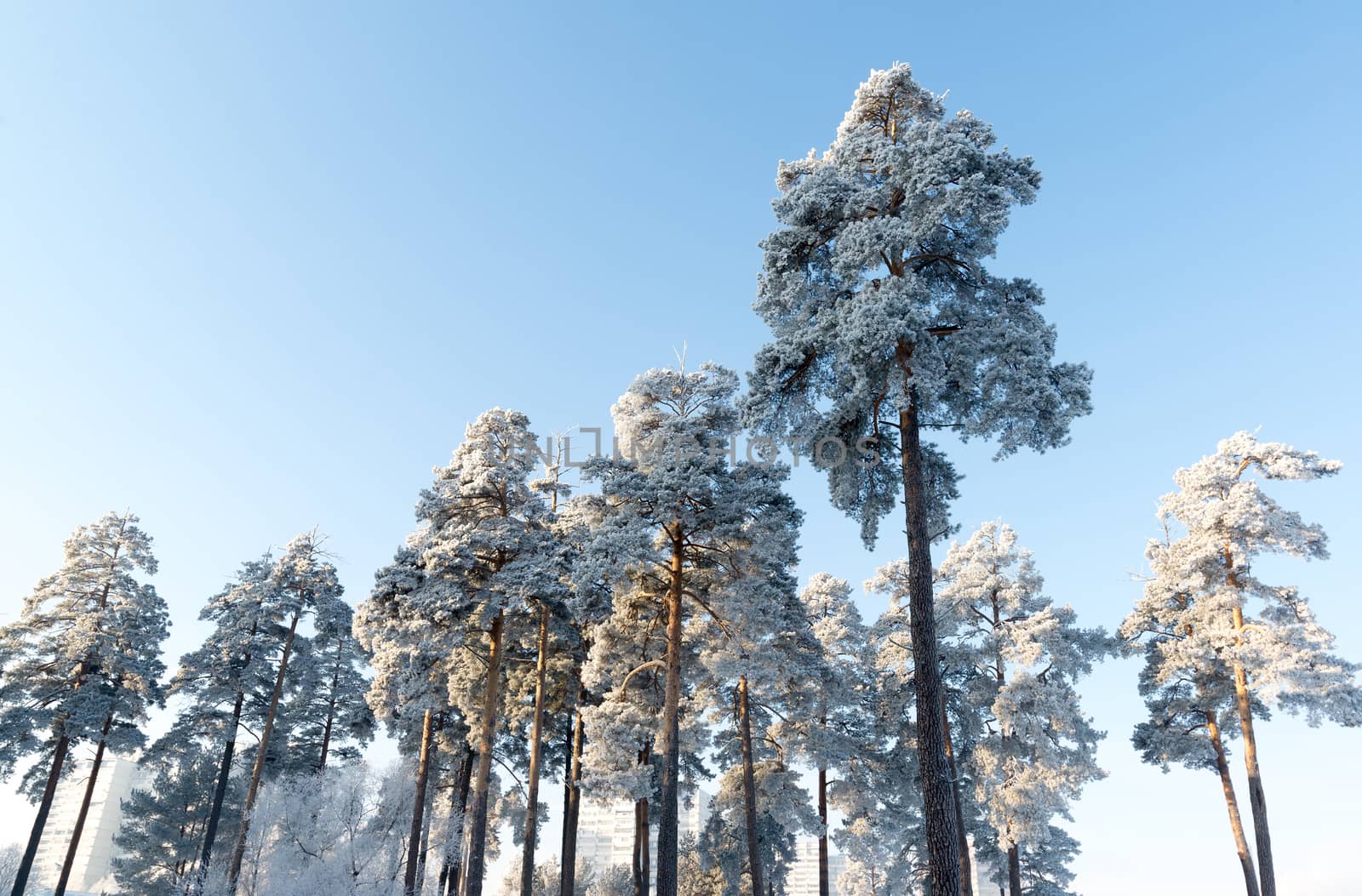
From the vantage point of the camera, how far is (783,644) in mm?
26219

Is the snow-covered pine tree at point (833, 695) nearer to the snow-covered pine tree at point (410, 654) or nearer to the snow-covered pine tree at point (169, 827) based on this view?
the snow-covered pine tree at point (410, 654)

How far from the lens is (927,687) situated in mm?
12188

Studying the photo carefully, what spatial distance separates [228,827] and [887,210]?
139ft

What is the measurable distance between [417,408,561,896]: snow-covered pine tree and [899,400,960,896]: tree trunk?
39.1 feet

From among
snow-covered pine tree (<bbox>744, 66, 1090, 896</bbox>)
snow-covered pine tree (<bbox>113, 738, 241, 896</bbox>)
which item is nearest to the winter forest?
snow-covered pine tree (<bbox>744, 66, 1090, 896</bbox>)

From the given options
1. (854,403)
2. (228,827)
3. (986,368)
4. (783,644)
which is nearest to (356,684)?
(228,827)

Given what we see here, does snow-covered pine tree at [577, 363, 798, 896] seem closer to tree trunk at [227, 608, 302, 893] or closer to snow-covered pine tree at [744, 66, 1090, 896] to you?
snow-covered pine tree at [744, 66, 1090, 896]

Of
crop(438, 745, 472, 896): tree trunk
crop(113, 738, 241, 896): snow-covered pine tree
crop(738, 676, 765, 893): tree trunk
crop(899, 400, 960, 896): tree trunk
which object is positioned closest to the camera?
crop(899, 400, 960, 896): tree trunk

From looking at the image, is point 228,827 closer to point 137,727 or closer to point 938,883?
point 137,727

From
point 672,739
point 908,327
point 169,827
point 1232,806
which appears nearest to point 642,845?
point 672,739

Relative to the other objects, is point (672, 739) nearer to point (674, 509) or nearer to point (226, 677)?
point (674, 509)

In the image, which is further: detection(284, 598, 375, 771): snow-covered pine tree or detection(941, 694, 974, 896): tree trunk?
detection(284, 598, 375, 771): snow-covered pine tree

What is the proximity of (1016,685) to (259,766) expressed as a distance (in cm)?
2573

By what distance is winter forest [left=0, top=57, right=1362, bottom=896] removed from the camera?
14602 millimetres
